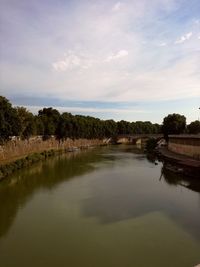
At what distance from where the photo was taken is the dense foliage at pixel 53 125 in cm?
4162

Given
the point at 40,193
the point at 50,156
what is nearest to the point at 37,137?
the point at 50,156

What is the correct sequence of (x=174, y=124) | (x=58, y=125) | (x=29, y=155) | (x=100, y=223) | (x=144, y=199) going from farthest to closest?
(x=58, y=125) → (x=174, y=124) → (x=29, y=155) → (x=144, y=199) → (x=100, y=223)

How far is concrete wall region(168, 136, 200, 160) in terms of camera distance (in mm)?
43725

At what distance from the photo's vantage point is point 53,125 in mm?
74250

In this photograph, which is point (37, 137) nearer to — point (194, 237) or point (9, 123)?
point (9, 123)

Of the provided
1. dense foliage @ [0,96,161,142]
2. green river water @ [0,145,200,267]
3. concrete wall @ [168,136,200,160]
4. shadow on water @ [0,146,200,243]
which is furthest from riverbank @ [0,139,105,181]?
concrete wall @ [168,136,200,160]

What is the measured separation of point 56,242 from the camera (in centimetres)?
1633

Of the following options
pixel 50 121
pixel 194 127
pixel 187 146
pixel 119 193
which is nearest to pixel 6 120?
pixel 119 193

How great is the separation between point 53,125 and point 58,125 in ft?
13.9

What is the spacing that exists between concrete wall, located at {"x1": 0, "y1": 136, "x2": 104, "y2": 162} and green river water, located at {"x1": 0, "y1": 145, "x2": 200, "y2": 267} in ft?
35.2

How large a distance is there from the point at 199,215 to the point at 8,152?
30.1 metres

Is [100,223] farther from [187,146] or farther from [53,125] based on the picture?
[53,125]

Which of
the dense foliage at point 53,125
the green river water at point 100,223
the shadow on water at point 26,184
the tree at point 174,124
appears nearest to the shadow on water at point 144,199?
the green river water at point 100,223

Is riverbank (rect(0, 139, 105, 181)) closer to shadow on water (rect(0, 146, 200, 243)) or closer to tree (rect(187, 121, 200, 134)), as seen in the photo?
shadow on water (rect(0, 146, 200, 243))
